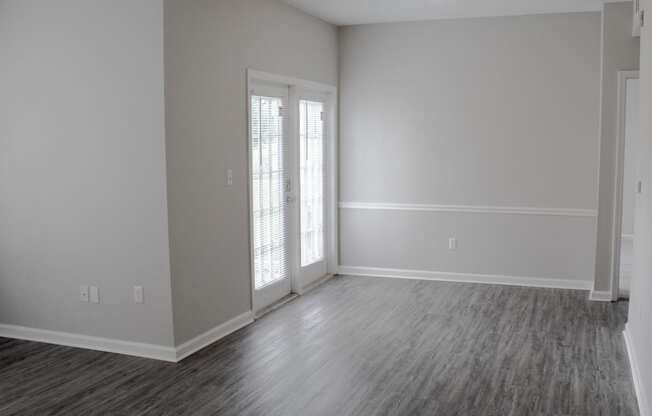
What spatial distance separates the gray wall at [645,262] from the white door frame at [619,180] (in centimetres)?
147

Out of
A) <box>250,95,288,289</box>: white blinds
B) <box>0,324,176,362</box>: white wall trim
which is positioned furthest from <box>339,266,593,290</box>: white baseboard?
<box>0,324,176,362</box>: white wall trim

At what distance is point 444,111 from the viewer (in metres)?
6.47

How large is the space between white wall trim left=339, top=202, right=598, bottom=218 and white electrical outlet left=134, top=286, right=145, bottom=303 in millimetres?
3098

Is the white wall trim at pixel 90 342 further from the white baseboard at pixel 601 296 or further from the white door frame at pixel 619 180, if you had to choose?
the white door frame at pixel 619 180

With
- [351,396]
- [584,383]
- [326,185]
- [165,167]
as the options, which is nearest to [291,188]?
[326,185]

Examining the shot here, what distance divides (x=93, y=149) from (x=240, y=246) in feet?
4.36

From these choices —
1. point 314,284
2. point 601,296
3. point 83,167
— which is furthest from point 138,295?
point 601,296

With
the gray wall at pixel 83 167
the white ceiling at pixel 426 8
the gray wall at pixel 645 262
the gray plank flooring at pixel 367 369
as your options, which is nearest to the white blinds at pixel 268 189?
the gray plank flooring at pixel 367 369

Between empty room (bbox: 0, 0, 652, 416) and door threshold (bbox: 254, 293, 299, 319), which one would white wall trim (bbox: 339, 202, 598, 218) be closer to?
empty room (bbox: 0, 0, 652, 416)

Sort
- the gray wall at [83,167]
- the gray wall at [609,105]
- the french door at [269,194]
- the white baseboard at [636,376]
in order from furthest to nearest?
the gray wall at [609,105]
the french door at [269,194]
the gray wall at [83,167]
the white baseboard at [636,376]

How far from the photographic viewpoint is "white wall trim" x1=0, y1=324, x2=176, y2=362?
4.21 metres

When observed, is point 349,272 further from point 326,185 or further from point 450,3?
point 450,3

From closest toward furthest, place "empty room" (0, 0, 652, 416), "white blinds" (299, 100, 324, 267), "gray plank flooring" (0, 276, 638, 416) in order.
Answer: "gray plank flooring" (0, 276, 638, 416), "empty room" (0, 0, 652, 416), "white blinds" (299, 100, 324, 267)

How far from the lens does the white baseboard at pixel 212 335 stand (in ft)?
13.9
